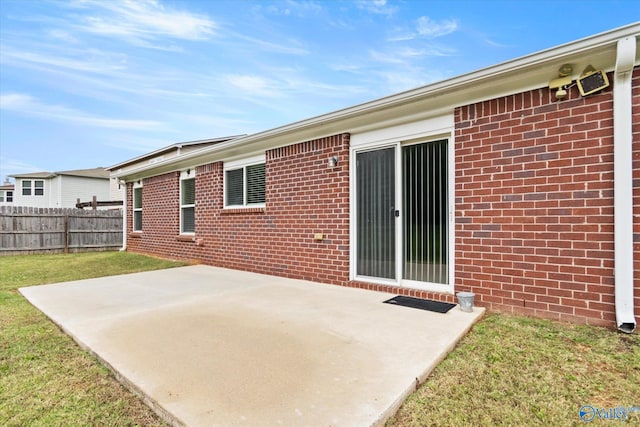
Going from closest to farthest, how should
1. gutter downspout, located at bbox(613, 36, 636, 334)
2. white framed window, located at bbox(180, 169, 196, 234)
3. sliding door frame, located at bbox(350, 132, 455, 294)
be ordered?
1. gutter downspout, located at bbox(613, 36, 636, 334)
2. sliding door frame, located at bbox(350, 132, 455, 294)
3. white framed window, located at bbox(180, 169, 196, 234)

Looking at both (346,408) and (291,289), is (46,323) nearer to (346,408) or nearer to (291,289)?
(291,289)

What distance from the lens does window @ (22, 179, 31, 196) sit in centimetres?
2464

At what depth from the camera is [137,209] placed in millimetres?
10820

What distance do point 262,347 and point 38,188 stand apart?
3059cm

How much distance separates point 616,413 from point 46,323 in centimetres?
498

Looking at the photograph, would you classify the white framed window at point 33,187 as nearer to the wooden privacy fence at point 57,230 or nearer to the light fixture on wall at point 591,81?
the wooden privacy fence at point 57,230

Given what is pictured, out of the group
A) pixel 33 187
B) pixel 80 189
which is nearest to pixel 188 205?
pixel 80 189

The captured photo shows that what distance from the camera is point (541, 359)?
2451mm

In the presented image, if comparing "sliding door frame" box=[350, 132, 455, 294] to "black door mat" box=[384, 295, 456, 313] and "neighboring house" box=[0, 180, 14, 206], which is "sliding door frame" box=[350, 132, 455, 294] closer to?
"black door mat" box=[384, 295, 456, 313]

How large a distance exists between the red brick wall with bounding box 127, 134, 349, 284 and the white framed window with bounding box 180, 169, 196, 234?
0.93ft

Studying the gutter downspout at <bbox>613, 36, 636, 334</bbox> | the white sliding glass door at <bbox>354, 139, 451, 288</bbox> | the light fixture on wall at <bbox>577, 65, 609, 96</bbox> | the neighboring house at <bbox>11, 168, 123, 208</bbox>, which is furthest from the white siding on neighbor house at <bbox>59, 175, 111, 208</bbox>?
the gutter downspout at <bbox>613, 36, 636, 334</bbox>

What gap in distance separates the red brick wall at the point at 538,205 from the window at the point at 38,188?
3088cm

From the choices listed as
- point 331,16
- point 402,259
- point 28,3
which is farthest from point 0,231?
point 402,259

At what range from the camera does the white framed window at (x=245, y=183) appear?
6.64m
